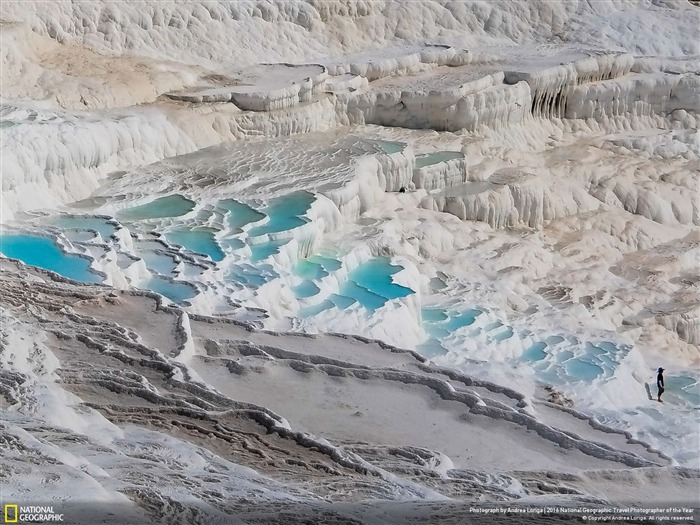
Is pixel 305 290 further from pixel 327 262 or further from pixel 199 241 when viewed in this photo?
pixel 199 241

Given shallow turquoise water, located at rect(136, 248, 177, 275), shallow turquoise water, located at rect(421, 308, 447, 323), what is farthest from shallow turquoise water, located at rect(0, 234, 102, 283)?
shallow turquoise water, located at rect(421, 308, 447, 323)

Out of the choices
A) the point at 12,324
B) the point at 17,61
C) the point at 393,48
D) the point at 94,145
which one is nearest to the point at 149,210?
the point at 94,145

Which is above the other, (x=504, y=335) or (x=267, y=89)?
(x=267, y=89)

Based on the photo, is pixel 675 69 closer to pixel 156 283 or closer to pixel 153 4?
pixel 153 4

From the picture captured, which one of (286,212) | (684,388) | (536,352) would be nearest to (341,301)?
(536,352)

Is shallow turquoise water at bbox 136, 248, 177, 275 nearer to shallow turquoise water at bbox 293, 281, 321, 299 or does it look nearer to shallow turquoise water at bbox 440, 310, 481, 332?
shallow turquoise water at bbox 293, 281, 321, 299

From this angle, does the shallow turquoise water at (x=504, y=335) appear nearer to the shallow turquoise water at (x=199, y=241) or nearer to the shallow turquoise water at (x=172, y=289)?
the shallow turquoise water at (x=199, y=241)
